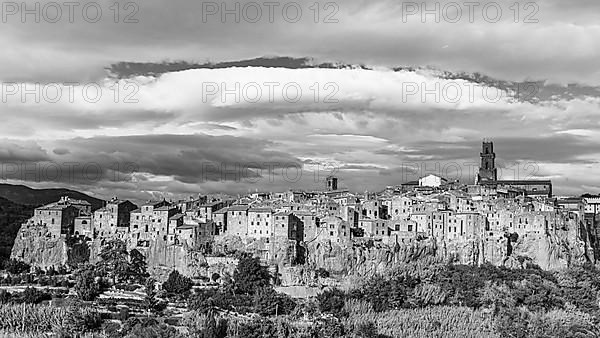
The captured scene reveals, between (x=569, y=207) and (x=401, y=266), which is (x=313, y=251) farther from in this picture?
(x=569, y=207)

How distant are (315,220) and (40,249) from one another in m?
18.3

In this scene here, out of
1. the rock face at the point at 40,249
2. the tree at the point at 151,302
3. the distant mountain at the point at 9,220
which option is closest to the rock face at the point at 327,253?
the rock face at the point at 40,249

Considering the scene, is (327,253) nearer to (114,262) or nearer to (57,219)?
(114,262)

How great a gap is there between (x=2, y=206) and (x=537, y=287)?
5009 cm

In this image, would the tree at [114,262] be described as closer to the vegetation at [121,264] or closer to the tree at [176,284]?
the vegetation at [121,264]

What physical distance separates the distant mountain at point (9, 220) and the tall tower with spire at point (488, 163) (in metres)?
40.6

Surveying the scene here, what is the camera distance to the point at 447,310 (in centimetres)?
4678

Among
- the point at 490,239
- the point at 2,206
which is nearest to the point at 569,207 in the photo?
the point at 490,239

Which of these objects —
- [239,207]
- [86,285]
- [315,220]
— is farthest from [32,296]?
[315,220]

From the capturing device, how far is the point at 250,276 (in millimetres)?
46750

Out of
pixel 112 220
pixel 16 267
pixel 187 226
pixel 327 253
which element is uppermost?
pixel 112 220

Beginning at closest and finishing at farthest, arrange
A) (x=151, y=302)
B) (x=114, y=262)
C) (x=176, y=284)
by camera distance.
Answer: (x=151, y=302), (x=176, y=284), (x=114, y=262)

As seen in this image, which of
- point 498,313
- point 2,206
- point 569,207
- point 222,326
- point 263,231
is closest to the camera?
point 222,326

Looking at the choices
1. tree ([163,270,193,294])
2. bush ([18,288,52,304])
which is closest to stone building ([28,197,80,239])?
bush ([18,288,52,304])
